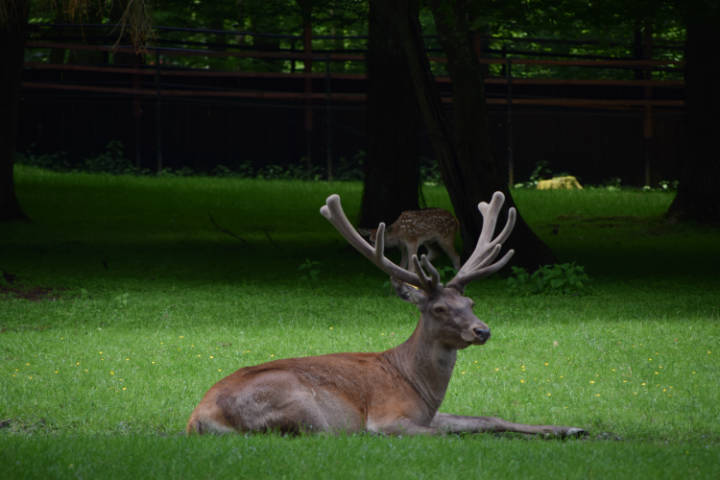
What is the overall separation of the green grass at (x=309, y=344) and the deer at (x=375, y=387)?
0.20 meters

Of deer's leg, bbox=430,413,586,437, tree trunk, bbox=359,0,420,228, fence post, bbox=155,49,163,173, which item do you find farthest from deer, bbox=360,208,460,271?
fence post, bbox=155,49,163,173

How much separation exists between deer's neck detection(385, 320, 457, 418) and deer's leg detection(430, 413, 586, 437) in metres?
0.09

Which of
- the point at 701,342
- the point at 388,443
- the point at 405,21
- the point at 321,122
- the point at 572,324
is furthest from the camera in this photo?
the point at 321,122

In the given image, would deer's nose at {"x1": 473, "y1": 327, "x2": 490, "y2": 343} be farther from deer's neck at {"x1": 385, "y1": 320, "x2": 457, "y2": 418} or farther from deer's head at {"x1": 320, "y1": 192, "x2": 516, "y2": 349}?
deer's neck at {"x1": 385, "y1": 320, "x2": 457, "y2": 418}

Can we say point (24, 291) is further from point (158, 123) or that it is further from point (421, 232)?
point (158, 123)

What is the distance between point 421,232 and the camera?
46.4ft

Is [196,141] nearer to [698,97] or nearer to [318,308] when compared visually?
[698,97]

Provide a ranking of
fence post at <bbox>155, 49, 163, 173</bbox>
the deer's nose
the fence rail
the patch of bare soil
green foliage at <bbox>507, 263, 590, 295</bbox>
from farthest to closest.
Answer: the fence rail < fence post at <bbox>155, 49, 163, 173</bbox> < green foliage at <bbox>507, 263, 590, 295</bbox> < the patch of bare soil < the deer's nose

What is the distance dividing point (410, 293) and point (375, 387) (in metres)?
0.60

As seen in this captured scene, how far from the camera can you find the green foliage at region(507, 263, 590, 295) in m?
13.2

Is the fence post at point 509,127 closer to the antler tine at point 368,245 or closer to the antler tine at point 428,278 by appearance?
the antler tine at point 368,245

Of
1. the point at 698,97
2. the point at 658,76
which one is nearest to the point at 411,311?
the point at 698,97

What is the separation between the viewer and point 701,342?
32.6 feet

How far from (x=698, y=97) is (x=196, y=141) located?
1173cm
